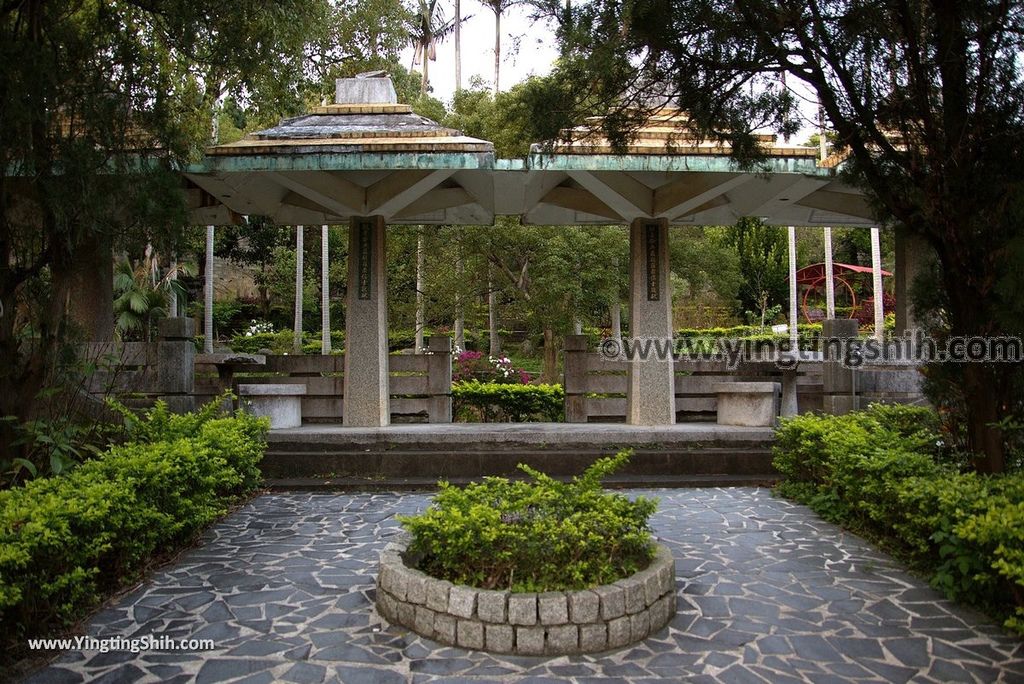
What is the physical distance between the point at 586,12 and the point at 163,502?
482 cm

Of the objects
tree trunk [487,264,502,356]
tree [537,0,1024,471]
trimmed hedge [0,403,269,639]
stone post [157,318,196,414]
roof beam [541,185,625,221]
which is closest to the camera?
trimmed hedge [0,403,269,639]

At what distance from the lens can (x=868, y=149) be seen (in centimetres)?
533

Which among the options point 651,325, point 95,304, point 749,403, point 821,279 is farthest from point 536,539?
point 821,279

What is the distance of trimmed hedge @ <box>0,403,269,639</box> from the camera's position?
3766 millimetres

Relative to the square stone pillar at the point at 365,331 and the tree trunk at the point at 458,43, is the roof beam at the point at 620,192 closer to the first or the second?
the square stone pillar at the point at 365,331

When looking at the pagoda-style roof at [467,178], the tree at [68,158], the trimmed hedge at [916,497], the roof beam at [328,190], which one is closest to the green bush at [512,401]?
the pagoda-style roof at [467,178]

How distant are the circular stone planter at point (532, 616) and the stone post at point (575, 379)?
6.04 metres

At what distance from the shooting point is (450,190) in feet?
33.4

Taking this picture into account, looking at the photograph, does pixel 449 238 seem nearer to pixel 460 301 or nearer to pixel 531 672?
pixel 460 301

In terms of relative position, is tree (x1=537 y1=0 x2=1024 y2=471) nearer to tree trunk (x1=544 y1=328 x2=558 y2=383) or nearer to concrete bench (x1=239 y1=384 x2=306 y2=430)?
concrete bench (x1=239 y1=384 x2=306 y2=430)

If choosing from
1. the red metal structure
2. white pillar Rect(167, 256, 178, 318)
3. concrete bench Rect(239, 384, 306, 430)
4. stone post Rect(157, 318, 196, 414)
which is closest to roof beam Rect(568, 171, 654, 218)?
concrete bench Rect(239, 384, 306, 430)

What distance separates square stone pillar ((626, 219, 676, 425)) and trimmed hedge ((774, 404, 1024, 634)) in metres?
2.10

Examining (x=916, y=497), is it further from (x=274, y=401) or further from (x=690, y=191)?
(x=274, y=401)

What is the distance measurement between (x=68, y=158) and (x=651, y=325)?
7.02 m
